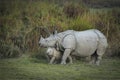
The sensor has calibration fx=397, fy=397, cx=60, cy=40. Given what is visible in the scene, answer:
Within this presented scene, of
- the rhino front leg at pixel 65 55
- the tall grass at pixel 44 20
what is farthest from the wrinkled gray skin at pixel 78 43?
the tall grass at pixel 44 20

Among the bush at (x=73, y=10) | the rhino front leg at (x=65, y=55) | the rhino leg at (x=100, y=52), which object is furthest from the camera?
the bush at (x=73, y=10)

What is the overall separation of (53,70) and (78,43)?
514mm

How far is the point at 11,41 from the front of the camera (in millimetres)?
5059

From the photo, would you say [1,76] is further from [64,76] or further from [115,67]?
[115,67]

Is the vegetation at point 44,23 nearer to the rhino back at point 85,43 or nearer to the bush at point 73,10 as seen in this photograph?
the bush at point 73,10

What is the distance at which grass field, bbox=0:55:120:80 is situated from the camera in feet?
14.0

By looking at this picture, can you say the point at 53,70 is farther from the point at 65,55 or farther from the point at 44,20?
the point at 44,20

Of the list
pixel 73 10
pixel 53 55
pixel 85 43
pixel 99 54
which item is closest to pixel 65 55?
pixel 53 55

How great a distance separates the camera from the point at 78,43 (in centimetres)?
474

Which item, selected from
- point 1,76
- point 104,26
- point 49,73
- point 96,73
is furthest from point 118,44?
point 1,76

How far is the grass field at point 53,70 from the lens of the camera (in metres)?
4.25

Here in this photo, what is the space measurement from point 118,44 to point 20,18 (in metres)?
1.32

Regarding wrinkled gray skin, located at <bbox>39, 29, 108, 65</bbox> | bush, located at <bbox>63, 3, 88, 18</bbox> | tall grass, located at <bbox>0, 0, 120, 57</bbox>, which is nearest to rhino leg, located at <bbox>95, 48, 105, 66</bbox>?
wrinkled gray skin, located at <bbox>39, 29, 108, 65</bbox>

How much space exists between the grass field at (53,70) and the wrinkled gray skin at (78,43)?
0.48ft
